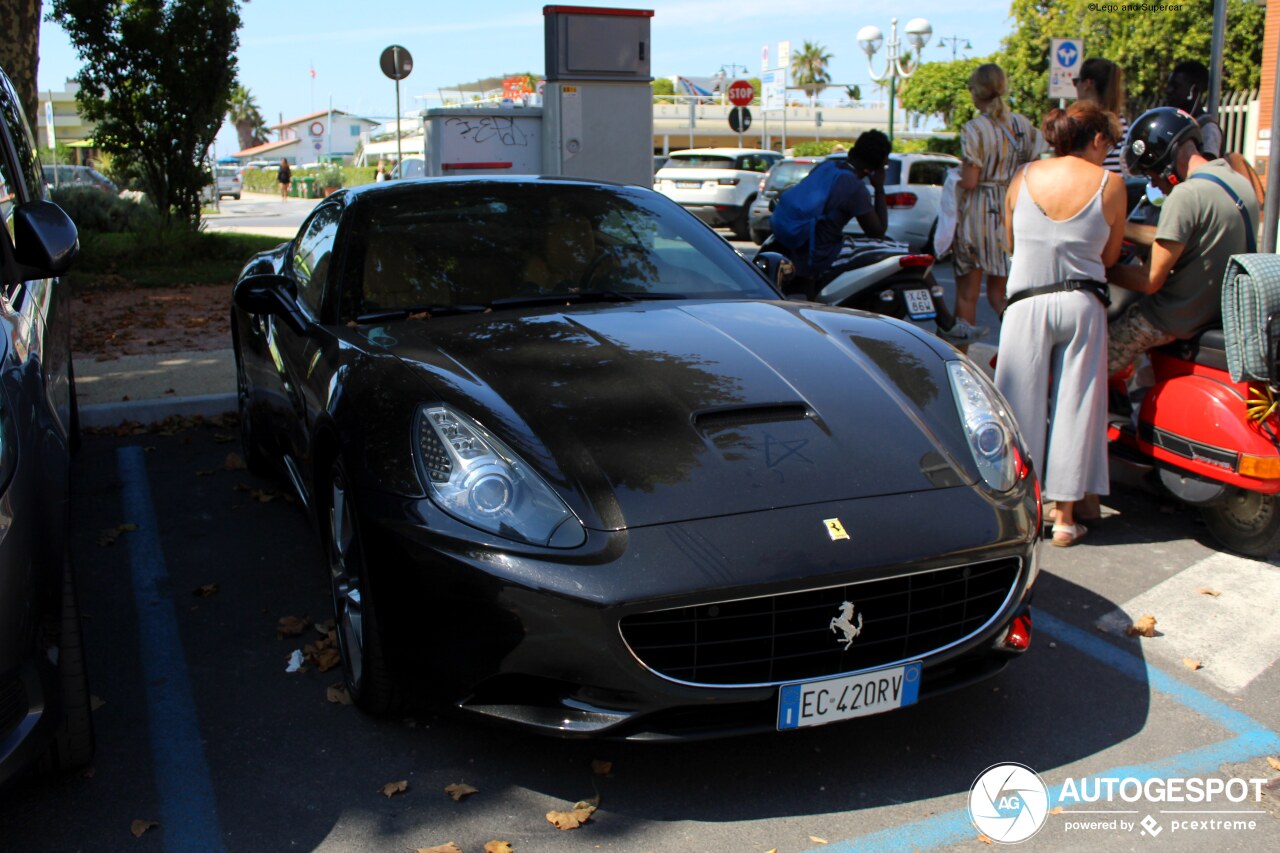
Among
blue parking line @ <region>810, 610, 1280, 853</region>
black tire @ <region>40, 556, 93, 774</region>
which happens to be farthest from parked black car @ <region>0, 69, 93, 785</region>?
blue parking line @ <region>810, 610, 1280, 853</region>

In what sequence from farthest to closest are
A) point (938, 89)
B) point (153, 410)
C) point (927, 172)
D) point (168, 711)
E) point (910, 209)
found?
point (938, 89)
point (927, 172)
point (910, 209)
point (153, 410)
point (168, 711)

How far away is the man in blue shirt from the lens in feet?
23.7

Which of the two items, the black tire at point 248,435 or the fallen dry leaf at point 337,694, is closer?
the fallen dry leaf at point 337,694

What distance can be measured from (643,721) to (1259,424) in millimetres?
2959

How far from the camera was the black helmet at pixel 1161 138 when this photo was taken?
5.29 m

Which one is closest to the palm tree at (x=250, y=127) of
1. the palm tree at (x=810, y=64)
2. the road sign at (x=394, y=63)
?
the palm tree at (x=810, y=64)

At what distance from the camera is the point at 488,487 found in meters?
3.06

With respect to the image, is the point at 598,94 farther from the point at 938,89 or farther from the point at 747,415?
the point at 938,89

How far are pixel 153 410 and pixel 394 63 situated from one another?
10670 mm

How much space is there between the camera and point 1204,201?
4.93 metres

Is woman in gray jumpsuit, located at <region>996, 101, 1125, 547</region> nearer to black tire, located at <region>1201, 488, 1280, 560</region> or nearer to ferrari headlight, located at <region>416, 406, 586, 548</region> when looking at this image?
black tire, located at <region>1201, 488, 1280, 560</region>

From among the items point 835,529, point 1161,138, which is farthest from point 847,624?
point 1161,138

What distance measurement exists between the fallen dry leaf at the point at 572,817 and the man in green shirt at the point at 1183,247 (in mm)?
3331

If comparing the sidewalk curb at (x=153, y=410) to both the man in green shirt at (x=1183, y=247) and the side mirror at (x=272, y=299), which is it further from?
the man in green shirt at (x=1183, y=247)
